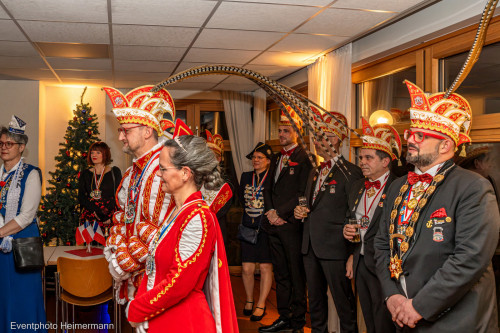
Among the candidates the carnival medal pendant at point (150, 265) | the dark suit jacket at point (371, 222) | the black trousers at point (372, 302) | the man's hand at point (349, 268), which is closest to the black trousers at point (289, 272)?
the man's hand at point (349, 268)

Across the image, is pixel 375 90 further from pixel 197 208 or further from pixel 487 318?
pixel 197 208

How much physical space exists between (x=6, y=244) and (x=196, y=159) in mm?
2329

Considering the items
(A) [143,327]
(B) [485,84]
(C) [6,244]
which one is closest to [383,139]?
(B) [485,84]

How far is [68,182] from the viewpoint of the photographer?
273 inches

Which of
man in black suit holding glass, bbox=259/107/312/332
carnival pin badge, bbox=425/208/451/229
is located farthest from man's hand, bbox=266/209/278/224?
carnival pin badge, bbox=425/208/451/229

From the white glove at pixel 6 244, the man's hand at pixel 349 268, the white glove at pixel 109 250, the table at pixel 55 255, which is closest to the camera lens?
the white glove at pixel 109 250

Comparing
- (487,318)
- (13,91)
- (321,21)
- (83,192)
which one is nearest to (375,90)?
(321,21)

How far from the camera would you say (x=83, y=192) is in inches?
236

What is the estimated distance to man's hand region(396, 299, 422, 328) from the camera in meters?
2.47

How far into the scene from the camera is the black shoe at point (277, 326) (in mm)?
4691

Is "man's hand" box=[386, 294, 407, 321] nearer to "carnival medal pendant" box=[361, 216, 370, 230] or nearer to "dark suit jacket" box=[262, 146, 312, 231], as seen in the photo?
"carnival medal pendant" box=[361, 216, 370, 230]

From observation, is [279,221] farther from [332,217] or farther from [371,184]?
[371,184]

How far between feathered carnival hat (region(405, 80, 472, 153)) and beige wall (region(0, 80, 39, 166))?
594 centimetres

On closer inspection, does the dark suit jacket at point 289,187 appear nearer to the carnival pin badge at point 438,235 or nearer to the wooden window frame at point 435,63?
the wooden window frame at point 435,63
